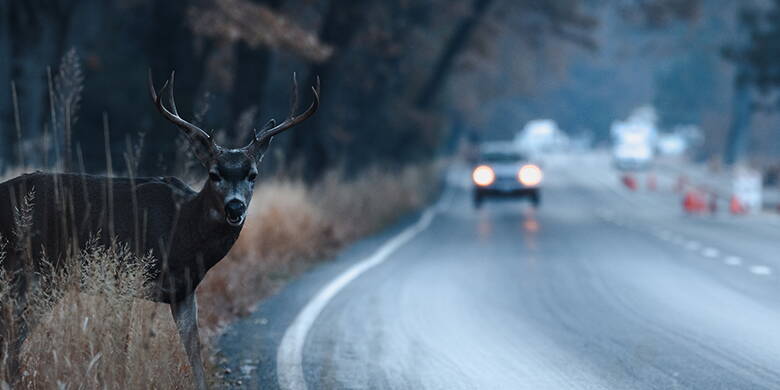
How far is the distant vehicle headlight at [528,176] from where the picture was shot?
3803 cm

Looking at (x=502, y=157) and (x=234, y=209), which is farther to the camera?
(x=502, y=157)

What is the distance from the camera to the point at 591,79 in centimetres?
14238

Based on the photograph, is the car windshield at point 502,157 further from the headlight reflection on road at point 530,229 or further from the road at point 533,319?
the road at point 533,319

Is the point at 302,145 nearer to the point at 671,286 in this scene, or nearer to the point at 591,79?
the point at 671,286

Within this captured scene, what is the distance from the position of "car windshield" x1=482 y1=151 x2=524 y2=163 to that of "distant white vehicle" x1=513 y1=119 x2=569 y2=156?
97.0 meters

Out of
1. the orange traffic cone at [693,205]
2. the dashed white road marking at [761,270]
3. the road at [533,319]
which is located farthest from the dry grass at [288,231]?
the orange traffic cone at [693,205]

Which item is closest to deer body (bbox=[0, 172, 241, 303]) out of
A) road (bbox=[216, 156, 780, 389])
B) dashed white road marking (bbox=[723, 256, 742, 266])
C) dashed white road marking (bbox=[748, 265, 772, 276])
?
road (bbox=[216, 156, 780, 389])

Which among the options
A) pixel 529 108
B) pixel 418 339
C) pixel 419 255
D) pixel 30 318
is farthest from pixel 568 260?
pixel 529 108

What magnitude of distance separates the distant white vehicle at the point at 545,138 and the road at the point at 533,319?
115588mm

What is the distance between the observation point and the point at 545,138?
16025cm

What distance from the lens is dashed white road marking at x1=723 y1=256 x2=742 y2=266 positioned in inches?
777

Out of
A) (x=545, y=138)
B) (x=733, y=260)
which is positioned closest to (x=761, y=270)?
(x=733, y=260)

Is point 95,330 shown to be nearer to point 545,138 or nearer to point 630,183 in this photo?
point 630,183

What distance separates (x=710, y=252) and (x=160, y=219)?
14.6m
